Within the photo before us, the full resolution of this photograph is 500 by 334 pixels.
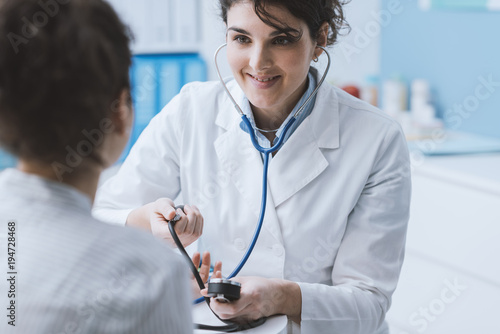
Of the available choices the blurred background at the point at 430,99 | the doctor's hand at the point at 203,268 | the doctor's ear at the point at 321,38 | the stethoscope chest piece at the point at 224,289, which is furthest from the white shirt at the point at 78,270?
the blurred background at the point at 430,99

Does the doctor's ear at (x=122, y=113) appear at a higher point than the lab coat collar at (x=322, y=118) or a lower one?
higher

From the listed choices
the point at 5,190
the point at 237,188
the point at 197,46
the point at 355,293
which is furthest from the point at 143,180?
the point at 197,46

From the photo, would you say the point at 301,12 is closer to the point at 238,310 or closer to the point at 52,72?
the point at 238,310

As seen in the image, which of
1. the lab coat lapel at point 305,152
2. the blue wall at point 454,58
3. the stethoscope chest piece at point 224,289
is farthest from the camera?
the blue wall at point 454,58

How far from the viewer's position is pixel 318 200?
1.37 meters

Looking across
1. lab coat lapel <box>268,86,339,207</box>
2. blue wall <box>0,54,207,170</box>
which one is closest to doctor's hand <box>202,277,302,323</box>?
lab coat lapel <box>268,86,339,207</box>

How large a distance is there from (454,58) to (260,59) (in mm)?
1770

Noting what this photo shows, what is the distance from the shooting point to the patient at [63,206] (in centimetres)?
64

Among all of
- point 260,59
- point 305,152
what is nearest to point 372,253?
point 305,152

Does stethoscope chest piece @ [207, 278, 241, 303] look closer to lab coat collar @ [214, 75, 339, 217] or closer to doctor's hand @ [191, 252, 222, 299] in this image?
doctor's hand @ [191, 252, 222, 299]

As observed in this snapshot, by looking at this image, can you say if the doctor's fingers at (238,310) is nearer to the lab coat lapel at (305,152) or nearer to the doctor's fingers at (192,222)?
the doctor's fingers at (192,222)

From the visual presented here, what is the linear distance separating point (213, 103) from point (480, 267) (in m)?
1.19

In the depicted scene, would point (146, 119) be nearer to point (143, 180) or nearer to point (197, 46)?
point (197, 46)

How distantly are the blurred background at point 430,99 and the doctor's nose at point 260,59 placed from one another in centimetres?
91
